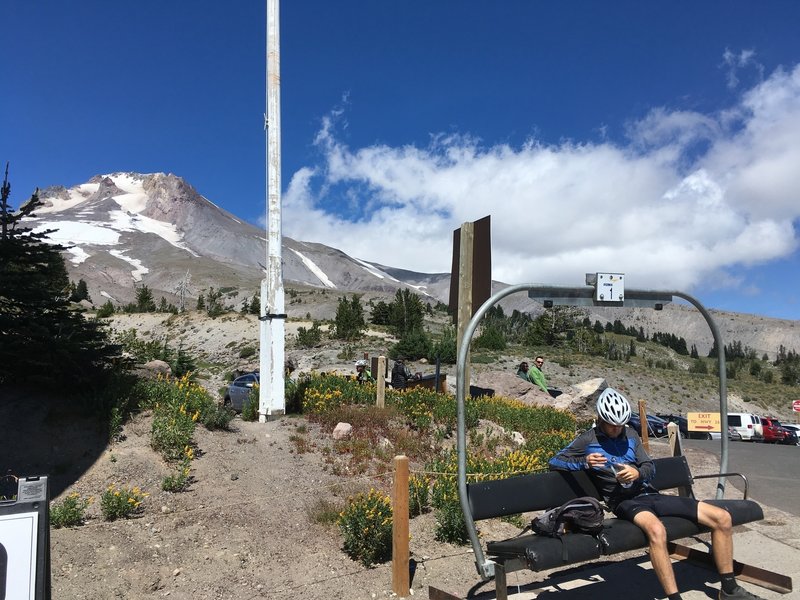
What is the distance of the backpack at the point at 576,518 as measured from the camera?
4148mm

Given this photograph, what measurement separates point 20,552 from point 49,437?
16.8 feet

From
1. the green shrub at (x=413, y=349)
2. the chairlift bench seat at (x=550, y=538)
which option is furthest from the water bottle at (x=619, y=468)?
the green shrub at (x=413, y=349)

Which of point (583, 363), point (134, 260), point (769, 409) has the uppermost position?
point (134, 260)

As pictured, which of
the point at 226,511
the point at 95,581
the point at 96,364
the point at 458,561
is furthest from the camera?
the point at 96,364

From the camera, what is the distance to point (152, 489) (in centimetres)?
679

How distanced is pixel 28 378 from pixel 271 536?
4.60 meters

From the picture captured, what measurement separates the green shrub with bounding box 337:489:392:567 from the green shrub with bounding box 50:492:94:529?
8.16 ft

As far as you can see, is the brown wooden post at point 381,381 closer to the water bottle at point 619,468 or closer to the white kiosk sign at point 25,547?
the water bottle at point 619,468

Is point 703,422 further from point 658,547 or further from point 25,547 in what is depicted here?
point 25,547

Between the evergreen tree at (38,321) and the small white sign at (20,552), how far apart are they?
222 inches

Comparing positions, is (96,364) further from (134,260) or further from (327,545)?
(134,260)

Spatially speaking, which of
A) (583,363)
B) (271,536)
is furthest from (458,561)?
(583,363)

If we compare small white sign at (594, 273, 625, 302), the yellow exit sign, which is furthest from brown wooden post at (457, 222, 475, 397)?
the yellow exit sign

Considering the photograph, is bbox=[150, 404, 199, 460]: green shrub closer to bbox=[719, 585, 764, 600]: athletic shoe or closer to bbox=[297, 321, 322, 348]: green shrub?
bbox=[719, 585, 764, 600]: athletic shoe
